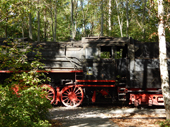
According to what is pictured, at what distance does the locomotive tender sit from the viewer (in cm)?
890

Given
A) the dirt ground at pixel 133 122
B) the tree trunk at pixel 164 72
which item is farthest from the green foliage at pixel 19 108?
the tree trunk at pixel 164 72

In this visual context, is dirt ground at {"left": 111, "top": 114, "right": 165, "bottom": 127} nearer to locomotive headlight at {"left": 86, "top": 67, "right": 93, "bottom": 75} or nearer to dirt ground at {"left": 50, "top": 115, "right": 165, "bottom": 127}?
dirt ground at {"left": 50, "top": 115, "right": 165, "bottom": 127}

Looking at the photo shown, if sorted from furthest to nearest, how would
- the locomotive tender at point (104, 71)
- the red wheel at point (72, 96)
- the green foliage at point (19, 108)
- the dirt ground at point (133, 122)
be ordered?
the red wheel at point (72, 96), the locomotive tender at point (104, 71), the dirt ground at point (133, 122), the green foliage at point (19, 108)

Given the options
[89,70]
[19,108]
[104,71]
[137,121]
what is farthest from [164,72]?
[19,108]

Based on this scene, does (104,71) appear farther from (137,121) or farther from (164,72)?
(164,72)

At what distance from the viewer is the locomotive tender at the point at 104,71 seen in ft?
29.2

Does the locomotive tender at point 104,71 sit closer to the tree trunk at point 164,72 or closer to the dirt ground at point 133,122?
the dirt ground at point 133,122

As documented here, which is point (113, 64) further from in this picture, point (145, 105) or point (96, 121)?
point (96, 121)

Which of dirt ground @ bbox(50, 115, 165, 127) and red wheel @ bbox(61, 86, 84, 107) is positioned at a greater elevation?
red wheel @ bbox(61, 86, 84, 107)

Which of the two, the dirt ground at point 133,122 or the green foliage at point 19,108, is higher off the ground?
the green foliage at point 19,108

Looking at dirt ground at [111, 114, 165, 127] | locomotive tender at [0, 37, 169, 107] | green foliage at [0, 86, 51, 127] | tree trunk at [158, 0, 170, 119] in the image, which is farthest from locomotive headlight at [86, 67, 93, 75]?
green foliage at [0, 86, 51, 127]

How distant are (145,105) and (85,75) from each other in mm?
3535

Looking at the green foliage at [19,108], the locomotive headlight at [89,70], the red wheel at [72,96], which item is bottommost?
the red wheel at [72,96]

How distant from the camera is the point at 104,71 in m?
9.12
